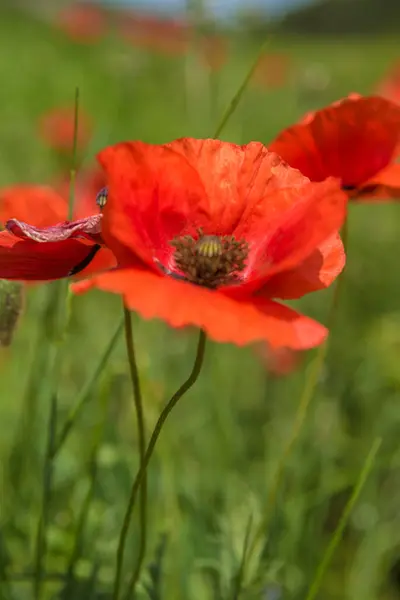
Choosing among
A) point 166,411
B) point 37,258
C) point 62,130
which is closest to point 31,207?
point 37,258

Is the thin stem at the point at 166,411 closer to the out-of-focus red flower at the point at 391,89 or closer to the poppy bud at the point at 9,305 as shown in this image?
the poppy bud at the point at 9,305

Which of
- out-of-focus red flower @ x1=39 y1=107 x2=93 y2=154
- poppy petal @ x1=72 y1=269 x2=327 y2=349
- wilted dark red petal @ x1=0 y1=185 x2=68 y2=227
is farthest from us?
out-of-focus red flower @ x1=39 y1=107 x2=93 y2=154

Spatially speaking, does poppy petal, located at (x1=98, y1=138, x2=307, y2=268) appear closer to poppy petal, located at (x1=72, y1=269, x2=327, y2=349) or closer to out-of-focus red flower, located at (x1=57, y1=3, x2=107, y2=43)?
poppy petal, located at (x1=72, y1=269, x2=327, y2=349)

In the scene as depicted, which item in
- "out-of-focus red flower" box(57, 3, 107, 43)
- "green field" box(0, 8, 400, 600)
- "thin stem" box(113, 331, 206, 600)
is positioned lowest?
"green field" box(0, 8, 400, 600)

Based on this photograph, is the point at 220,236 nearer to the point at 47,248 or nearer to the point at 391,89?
the point at 47,248

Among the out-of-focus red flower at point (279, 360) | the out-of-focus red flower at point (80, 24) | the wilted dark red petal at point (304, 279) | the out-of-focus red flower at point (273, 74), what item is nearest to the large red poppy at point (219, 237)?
the wilted dark red petal at point (304, 279)

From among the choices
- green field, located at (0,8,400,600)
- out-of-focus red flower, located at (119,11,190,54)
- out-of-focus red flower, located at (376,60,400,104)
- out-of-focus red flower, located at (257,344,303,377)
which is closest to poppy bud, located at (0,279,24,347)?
green field, located at (0,8,400,600)
